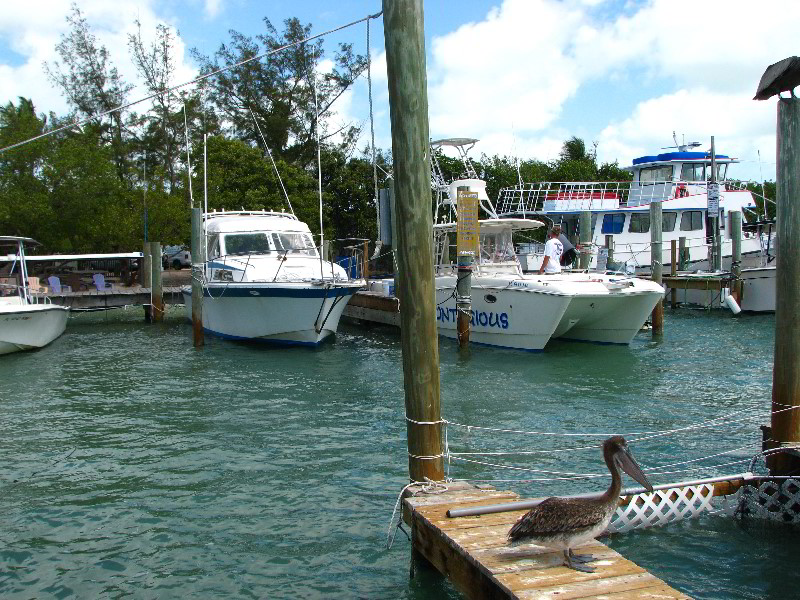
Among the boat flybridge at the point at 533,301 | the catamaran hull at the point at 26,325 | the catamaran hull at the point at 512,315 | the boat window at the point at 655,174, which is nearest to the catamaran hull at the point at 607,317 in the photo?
the boat flybridge at the point at 533,301

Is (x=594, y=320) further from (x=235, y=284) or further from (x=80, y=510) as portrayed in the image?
(x=80, y=510)

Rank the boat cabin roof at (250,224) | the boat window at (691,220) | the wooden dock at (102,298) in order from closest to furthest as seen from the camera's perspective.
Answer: the boat cabin roof at (250,224) < the wooden dock at (102,298) < the boat window at (691,220)

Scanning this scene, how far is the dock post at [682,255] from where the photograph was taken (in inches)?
1256

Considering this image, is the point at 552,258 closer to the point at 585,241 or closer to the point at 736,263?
the point at 585,241

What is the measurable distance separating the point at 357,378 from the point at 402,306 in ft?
30.7

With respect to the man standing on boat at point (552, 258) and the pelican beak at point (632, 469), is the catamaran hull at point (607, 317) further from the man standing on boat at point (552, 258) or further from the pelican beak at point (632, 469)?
the pelican beak at point (632, 469)

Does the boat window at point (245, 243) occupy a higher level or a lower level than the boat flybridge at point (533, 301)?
higher

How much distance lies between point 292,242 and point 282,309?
3.24 m

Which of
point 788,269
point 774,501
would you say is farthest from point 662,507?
point 788,269

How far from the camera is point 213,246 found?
22312 mm

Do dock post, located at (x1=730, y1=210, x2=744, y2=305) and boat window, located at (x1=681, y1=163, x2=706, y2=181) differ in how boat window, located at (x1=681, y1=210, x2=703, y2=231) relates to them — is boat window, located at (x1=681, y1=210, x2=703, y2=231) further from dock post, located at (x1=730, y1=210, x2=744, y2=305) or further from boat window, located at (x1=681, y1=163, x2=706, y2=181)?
dock post, located at (x1=730, y1=210, x2=744, y2=305)

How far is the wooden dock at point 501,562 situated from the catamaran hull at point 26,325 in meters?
15.6

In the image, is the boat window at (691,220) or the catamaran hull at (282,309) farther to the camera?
the boat window at (691,220)

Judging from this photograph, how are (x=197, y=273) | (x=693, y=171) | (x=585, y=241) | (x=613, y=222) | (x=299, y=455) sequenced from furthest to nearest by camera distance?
(x=693, y=171) → (x=613, y=222) → (x=585, y=241) → (x=197, y=273) → (x=299, y=455)
